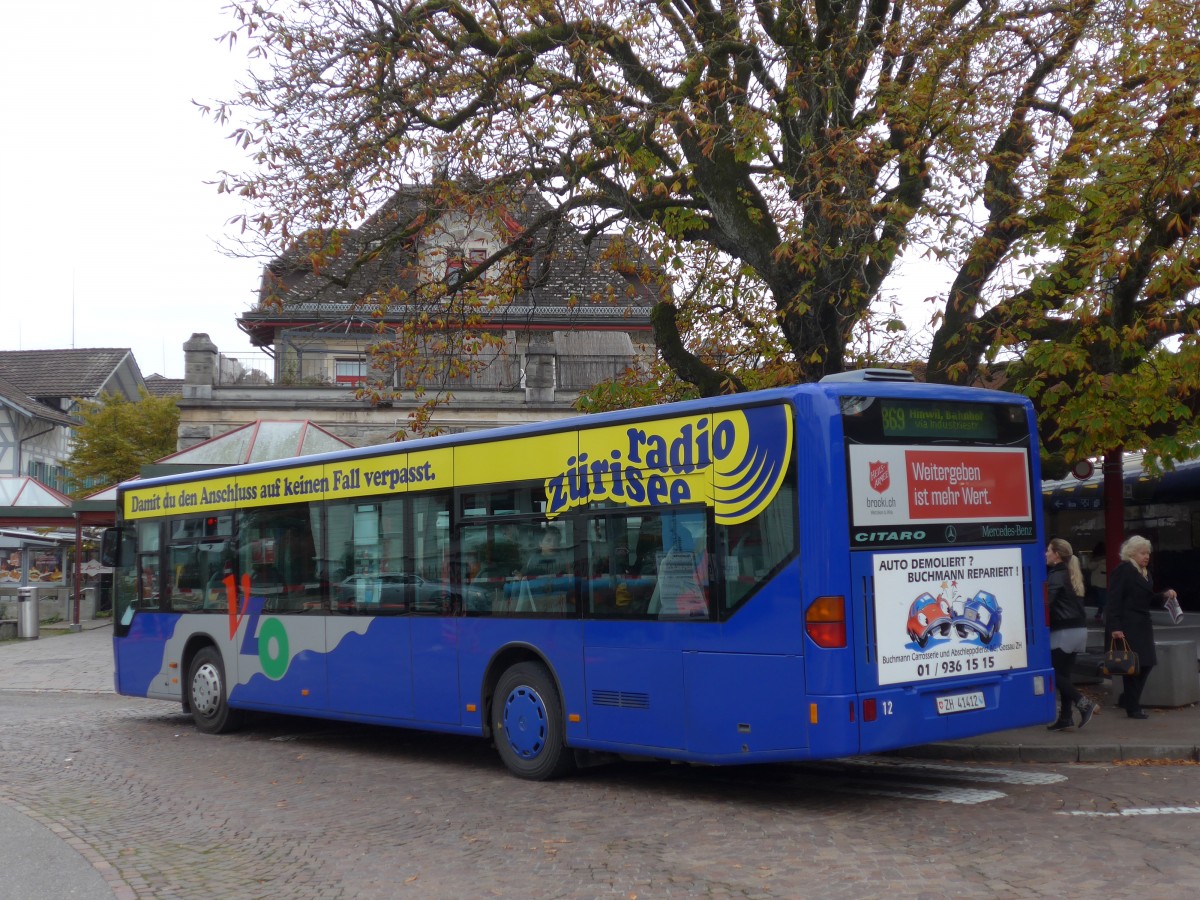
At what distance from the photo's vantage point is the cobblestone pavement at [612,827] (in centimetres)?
715

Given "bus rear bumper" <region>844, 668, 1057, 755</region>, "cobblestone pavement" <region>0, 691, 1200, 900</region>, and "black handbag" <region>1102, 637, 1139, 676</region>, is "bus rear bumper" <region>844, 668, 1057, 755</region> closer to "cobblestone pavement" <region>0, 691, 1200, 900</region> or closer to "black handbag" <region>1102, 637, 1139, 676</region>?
"cobblestone pavement" <region>0, 691, 1200, 900</region>

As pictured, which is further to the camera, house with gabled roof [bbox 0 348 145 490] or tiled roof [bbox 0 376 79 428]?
house with gabled roof [bbox 0 348 145 490]

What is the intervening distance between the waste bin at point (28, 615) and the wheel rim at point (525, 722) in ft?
80.8

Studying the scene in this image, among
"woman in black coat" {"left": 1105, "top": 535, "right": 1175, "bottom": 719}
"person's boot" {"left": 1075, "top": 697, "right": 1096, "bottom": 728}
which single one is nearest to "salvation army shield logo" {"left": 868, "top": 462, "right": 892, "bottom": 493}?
"person's boot" {"left": 1075, "top": 697, "right": 1096, "bottom": 728}

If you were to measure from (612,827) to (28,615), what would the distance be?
27.1 m

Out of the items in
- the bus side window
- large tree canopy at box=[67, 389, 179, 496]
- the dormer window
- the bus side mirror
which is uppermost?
large tree canopy at box=[67, 389, 179, 496]

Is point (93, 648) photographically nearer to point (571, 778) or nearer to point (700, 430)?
point (571, 778)

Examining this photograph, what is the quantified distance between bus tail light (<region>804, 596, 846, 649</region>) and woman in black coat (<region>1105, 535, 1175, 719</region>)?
5468 mm

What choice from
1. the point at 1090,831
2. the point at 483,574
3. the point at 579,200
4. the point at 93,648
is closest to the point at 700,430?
the point at 483,574

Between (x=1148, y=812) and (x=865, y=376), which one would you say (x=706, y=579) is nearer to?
(x=865, y=376)

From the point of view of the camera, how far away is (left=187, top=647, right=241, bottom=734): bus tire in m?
14.9

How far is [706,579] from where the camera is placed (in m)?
9.34

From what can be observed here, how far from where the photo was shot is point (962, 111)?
43.9 feet

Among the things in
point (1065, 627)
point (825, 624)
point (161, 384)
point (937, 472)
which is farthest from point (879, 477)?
point (161, 384)
